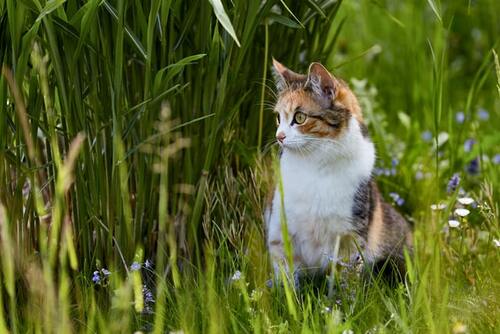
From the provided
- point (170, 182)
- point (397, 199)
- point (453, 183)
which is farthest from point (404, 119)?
point (170, 182)

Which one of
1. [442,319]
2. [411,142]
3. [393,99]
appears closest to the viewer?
[442,319]

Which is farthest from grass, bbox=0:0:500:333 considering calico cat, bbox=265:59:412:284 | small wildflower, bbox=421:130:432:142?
small wildflower, bbox=421:130:432:142

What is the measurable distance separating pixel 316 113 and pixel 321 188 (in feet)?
0.77

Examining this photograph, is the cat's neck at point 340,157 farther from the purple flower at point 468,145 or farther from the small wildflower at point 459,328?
the purple flower at point 468,145

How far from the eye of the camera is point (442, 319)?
2.07 metres

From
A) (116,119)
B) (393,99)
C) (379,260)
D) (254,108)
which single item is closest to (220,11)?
(116,119)

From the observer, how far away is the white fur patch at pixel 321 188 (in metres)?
2.74

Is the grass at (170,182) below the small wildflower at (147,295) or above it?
above

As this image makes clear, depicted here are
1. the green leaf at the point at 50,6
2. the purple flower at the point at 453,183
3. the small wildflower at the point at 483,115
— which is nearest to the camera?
the green leaf at the point at 50,6

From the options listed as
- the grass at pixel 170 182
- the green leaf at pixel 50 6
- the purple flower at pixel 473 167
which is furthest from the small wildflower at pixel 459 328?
the purple flower at pixel 473 167

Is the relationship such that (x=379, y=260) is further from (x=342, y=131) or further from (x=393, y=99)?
(x=393, y=99)

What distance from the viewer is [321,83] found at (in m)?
2.72

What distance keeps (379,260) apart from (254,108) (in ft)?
2.12

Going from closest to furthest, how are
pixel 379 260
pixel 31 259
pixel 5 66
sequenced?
pixel 5 66 → pixel 31 259 → pixel 379 260
